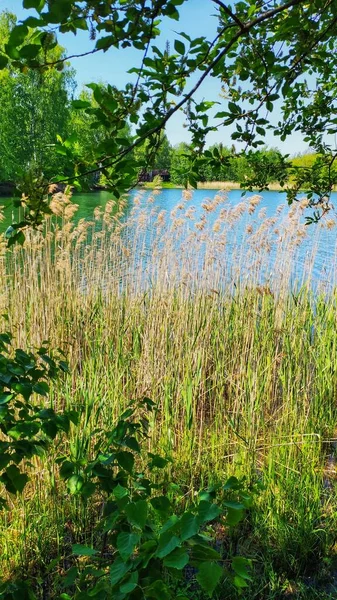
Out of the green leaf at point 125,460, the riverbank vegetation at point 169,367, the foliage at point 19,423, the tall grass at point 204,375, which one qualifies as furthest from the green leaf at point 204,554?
the tall grass at point 204,375

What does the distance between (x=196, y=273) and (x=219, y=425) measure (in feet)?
4.33

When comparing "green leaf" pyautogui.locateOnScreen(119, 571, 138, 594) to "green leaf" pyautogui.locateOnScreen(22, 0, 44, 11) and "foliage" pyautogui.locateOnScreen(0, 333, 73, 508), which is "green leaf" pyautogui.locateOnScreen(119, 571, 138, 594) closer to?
"foliage" pyautogui.locateOnScreen(0, 333, 73, 508)

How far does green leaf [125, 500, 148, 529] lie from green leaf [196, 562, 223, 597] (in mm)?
113

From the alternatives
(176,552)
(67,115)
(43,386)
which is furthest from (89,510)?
(67,115)

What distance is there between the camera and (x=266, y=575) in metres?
1.76

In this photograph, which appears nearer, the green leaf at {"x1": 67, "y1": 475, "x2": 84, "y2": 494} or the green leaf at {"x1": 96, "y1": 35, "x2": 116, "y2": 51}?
the green leaf at {"x1": 96, "y1": 35, "x2": 116, "y2": 51}

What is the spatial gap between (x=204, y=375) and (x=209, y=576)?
2183 mm

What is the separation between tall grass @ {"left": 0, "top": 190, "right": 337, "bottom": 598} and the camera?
1921 mm

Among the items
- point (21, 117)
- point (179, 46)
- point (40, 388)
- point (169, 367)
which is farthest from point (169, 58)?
point (21, 117)

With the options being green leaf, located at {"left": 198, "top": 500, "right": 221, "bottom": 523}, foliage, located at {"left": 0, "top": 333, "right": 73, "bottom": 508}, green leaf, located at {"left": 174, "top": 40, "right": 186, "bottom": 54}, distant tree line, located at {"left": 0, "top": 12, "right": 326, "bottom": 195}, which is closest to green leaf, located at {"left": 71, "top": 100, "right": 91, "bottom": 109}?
distant tree line, located at {"left": 0, "top": 12, "right": 326, "bottom": 195}

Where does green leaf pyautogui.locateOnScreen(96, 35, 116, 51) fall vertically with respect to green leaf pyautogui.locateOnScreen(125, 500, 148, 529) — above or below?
above

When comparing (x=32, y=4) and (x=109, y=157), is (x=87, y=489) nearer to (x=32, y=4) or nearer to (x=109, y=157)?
(x=109, y=157)

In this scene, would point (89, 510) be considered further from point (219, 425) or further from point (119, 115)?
point (119, 115)

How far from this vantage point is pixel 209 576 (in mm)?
710
